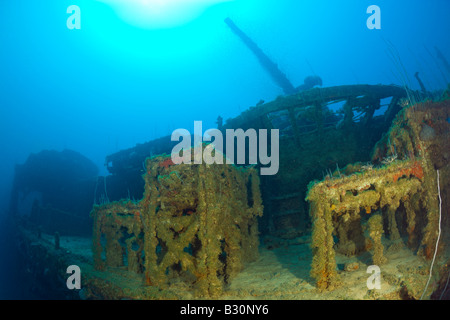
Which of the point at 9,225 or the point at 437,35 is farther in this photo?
the point at 437,35

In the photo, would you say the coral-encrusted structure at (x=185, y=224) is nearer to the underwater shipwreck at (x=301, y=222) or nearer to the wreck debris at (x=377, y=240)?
the underwater shipwreck at (x=301, y=222)

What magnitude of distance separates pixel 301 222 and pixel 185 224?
20.6ft

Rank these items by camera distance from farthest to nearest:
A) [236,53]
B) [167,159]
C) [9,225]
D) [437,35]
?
[236,53] < [437,35] < [9,225] < [167,159]

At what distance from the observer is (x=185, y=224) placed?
742cm

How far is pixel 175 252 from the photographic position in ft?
23.2

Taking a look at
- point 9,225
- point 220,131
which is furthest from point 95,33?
point 220,131

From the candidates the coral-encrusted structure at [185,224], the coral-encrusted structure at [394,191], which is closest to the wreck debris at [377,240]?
the coral-encrusted structure at [394,191]

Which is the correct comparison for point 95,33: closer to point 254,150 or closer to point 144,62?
point 144,62

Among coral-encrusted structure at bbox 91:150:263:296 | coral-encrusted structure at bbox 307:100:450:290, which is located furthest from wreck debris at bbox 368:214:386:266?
coral-encrusted structure at bbox 91:150:263:296

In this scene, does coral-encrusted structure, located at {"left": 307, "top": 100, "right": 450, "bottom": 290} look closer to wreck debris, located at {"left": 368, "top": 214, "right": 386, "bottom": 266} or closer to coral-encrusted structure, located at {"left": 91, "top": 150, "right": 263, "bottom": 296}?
wreck debris, located at {"left": 368, "top": 214, "right": 386, "bottom": 266}

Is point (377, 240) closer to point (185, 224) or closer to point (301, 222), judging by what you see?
point (301, 222)

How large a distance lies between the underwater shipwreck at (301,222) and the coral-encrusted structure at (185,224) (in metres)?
0.04
